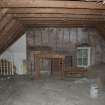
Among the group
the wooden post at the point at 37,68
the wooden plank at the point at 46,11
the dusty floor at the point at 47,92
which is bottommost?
the dusty floor at the point at 47,92

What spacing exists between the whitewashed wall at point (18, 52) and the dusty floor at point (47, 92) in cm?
96

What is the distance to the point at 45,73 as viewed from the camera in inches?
378

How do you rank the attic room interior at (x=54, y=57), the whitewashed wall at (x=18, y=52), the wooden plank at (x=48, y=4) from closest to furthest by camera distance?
the wooden plank at (x=48, y=4) → the attic room interior at (x=54, y=57) → the whitewashed wall at (x=18, y=52)

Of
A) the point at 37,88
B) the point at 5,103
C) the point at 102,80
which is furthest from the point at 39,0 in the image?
the point at 102,80

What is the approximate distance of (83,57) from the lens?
9594mm

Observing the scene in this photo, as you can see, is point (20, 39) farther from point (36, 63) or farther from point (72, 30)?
point (72, 30)

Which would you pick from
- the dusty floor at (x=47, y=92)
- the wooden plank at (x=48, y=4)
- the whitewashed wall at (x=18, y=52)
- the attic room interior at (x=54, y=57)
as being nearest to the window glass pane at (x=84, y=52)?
the attic room interior at (x=54, y=57)

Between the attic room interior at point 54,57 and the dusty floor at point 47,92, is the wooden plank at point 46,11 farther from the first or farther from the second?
the attic room interior at point 54,57

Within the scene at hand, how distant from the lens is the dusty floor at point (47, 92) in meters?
5.99

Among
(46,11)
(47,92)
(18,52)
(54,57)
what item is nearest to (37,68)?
(54,57)

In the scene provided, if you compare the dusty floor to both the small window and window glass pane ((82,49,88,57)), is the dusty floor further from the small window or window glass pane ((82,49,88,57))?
window glass pane ((82,49,88,57))

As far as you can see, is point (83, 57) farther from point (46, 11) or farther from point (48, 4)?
point (48, 4)

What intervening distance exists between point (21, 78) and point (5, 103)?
3.18 meters

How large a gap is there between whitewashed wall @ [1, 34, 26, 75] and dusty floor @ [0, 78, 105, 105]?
3.14 ft
